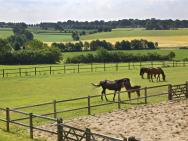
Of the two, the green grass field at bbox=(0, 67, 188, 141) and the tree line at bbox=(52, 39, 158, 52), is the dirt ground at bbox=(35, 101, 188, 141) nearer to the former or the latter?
the green grass field at bbox=(0, 67, 188, 141)

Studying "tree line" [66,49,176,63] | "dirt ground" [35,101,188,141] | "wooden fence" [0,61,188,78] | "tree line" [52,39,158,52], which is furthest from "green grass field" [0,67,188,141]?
"tree line" [52,39,158,52]

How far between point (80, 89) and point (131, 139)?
18.4 m

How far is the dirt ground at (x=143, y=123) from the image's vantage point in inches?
550

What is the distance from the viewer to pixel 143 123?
15828 mm

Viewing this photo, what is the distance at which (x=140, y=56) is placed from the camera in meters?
73.7

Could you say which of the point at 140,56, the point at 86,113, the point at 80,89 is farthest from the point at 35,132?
the point at 140,56

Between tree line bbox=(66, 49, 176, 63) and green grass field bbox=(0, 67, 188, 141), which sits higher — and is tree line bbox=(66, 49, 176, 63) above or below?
below

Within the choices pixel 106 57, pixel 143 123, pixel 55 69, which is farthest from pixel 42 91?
pixel 106 57

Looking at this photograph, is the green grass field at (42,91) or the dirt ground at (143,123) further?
the green grass field at (42,91)

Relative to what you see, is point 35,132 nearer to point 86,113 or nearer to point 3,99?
point 86,113

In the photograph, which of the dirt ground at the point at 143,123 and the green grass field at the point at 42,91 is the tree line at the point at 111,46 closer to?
the green grass field at the point at 42,91

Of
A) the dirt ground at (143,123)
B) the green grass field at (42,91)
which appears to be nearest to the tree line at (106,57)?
the green grass field at (42,91)

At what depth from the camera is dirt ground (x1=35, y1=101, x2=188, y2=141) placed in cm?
1396

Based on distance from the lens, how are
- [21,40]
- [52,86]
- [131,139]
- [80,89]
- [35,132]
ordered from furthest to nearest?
[21,40] → [52,86] → [80,89] → [35,132] → [131,139]
